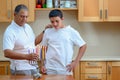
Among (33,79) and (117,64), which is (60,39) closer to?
(33,79)

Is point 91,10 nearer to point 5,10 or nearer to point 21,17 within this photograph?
point 5,10

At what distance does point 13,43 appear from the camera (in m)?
2.85

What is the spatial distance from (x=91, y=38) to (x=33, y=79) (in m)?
2.34

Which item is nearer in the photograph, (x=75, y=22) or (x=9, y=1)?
(x=9, y=1)

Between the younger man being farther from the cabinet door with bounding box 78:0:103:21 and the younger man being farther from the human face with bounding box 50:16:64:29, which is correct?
the cabinet door with bounding box 78:0:103:21

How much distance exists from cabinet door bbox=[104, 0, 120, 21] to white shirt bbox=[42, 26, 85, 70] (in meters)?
1.54

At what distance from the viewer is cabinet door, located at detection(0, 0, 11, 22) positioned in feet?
14.2

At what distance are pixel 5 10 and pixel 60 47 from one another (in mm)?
1750

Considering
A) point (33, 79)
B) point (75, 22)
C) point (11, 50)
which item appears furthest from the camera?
point (75, 22)

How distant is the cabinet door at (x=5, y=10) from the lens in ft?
14.2

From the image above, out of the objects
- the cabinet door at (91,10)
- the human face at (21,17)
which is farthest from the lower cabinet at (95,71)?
the human face at (21,17)

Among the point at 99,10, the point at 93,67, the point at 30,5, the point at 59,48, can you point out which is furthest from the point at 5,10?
the point at 59,48

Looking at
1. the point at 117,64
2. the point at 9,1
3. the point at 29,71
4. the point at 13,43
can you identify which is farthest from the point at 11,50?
the point at 117,64

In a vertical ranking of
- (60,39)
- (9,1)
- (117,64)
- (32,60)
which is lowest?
(117,64)
